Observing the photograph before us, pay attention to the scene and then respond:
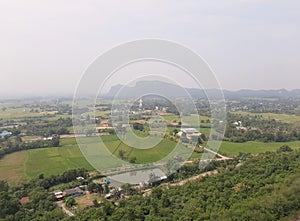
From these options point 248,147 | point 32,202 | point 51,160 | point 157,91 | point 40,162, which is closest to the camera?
point 157,91

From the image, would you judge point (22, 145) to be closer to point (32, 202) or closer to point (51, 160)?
point (51, 160)

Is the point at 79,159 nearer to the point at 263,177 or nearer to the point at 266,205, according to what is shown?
the point at 263,177

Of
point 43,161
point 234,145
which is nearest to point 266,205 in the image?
point 43,161

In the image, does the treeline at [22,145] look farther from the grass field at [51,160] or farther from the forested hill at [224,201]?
the forested hill at [224,201]

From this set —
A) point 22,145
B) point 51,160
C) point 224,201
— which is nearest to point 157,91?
point 224,201

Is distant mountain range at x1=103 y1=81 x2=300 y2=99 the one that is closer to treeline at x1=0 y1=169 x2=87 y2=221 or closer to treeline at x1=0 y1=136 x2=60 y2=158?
treeline at x1=0 y1=169 x2=87 y2=221

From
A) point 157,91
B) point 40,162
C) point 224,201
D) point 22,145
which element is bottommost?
point 40,162

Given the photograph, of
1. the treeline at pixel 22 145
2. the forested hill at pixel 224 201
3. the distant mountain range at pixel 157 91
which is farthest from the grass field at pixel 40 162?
the distant mountain range at pixel 157 91

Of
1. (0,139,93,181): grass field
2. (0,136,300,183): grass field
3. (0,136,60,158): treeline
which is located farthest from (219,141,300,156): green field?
(0,136,60,158): treeline
